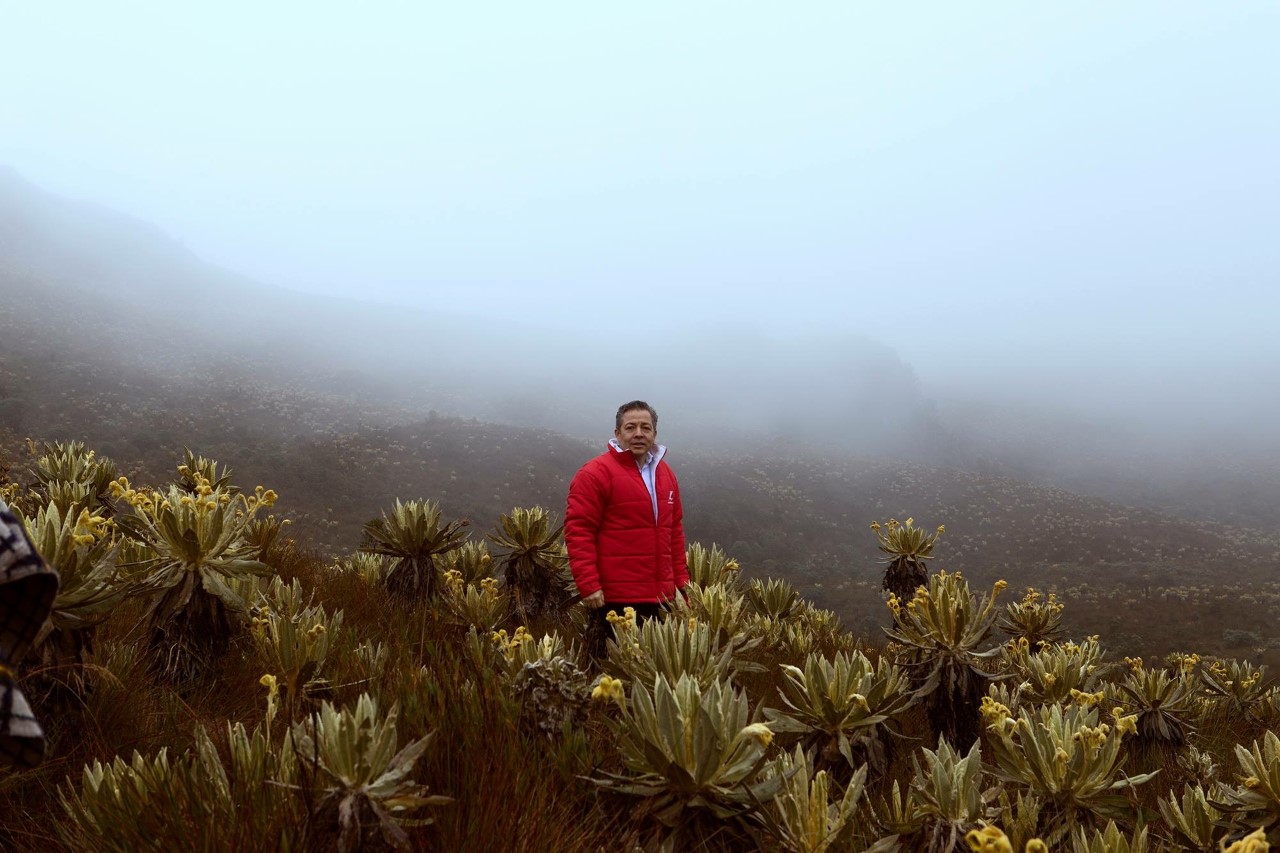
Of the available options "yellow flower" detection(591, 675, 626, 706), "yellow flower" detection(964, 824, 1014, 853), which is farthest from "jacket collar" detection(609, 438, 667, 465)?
"yellow flower" detection(964, 824, 1014, 853)

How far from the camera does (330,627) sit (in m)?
3.92

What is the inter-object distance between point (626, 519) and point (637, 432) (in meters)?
0.68

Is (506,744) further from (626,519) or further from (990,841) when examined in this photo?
(626,519)

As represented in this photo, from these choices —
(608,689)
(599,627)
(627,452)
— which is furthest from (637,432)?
(608,689)

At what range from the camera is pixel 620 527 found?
202 inches

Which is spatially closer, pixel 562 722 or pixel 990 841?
pixel 990 841

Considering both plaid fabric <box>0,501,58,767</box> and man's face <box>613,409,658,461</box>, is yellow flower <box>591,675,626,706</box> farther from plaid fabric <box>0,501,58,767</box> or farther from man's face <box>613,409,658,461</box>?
Result: man's face <box>613,409,658,461</box>

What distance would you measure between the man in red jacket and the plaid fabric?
13.0ft

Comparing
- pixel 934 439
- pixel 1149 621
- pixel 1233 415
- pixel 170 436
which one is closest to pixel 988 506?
pixel 1149 621

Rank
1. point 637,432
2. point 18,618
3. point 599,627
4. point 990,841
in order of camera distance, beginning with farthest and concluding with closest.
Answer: point 637,432 < point 599,627 < point 990,841 < point 18,618

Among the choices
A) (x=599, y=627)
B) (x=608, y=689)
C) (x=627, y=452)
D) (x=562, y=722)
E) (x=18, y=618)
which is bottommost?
(x=599, y=627)

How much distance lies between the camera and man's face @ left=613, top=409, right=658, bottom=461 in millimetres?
5141

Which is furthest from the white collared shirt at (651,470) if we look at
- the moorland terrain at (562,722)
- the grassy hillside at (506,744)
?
the grassy hillside at (506,744)

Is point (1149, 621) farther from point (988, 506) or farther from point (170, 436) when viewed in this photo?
point (170, 436)
